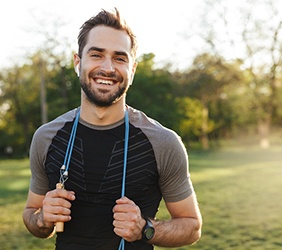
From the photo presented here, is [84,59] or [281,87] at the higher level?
[281,87]

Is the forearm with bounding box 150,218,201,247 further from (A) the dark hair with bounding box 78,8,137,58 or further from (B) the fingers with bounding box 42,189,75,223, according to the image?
(A) the dark hair with bounding box 78,8,137,58

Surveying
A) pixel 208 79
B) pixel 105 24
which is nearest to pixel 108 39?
pixel 105 24

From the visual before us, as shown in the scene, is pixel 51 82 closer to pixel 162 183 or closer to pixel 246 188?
pixel 246 188

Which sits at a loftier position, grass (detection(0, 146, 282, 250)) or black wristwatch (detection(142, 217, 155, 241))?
black wristwatch (detection(142, 217, 155, 241))

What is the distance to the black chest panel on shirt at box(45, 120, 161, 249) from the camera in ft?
8.02

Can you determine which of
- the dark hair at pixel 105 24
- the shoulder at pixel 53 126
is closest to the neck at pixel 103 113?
the shoulder at pixel 53 126

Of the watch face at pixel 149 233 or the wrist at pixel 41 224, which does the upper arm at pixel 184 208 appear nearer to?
the watch face at pixel 149 233

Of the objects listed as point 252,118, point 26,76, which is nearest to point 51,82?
point 26,76

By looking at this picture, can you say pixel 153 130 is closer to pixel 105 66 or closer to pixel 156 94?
pixel 105 66

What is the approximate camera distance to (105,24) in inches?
97.3

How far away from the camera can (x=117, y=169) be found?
2.44 m

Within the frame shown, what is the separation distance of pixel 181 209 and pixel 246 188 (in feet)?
42.0

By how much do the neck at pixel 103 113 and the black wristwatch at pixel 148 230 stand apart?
524 millimetres

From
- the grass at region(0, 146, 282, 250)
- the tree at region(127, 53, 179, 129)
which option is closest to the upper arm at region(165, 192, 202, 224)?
the grass at region(0, 146, 282, 250)
